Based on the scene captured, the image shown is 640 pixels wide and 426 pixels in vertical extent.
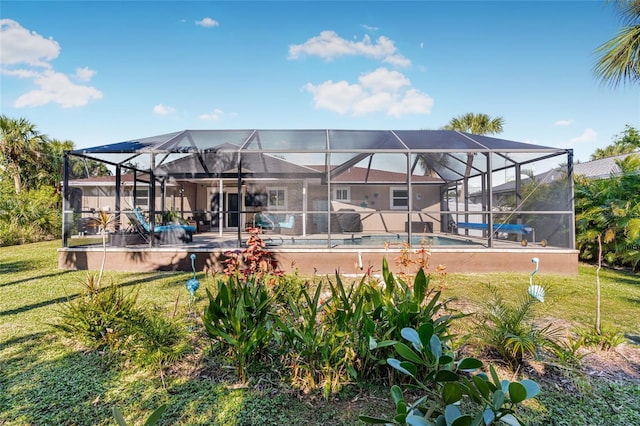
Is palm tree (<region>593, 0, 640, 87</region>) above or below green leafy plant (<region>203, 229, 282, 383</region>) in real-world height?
above

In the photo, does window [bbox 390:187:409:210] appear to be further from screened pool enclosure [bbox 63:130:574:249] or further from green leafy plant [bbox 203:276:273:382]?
green leafy plant [bbox 203:276:273:382]

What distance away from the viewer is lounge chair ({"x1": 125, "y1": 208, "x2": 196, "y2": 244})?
26.7ft

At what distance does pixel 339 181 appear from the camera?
13172mm

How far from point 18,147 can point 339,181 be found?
1665cm

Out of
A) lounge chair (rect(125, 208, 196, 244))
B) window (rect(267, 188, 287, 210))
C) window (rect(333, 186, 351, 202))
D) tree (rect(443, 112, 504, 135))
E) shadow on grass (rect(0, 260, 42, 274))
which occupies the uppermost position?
tree (rect(443, 112, 504, 135))

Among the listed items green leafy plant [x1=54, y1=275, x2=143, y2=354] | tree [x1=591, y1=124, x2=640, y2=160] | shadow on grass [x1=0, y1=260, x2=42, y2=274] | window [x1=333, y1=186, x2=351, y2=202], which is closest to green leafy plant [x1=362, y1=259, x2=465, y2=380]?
green leafy plant [x1=54, y1=275, x2=143, y2=354]

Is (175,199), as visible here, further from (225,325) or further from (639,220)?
(639,220)

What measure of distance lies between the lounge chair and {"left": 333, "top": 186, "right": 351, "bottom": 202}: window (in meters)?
7.28

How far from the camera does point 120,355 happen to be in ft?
9.90

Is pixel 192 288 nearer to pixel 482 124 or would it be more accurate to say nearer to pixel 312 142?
pixel 312 142

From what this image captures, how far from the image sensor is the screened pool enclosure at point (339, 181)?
7562mm

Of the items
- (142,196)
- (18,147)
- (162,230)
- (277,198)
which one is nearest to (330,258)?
(277,198)

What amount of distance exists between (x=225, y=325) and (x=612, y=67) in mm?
9979

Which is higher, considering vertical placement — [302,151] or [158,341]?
[302,151]
